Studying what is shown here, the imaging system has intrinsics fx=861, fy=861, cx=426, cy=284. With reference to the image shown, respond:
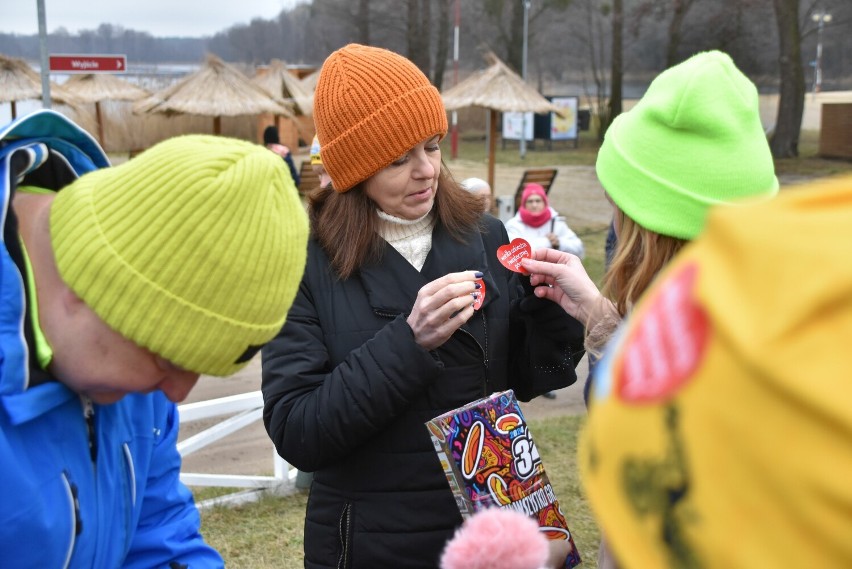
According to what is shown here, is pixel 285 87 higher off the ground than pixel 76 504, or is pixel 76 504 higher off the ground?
pixel 76 504

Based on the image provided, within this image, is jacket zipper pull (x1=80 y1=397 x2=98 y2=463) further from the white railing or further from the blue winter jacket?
the white railing

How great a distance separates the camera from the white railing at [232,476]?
4781 millimetres

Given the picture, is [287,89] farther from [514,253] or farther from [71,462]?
[71,462]

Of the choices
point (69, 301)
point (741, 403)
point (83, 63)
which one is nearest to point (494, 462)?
point (69, 301)

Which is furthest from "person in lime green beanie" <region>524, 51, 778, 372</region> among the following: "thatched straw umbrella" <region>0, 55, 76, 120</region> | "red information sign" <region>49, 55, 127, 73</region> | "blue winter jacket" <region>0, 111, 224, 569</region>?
"thatched straw umbrella" <region>0, 55, 76, 120</region>

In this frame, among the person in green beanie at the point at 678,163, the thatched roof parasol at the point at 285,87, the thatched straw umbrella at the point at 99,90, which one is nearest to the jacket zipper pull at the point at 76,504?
the person in green beanie at the point at 678,163

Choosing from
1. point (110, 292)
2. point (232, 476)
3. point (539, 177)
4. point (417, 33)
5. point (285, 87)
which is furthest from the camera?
point (417, 33)

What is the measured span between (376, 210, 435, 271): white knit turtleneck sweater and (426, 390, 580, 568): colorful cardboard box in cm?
52

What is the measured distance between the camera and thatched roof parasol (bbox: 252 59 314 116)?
24922mm

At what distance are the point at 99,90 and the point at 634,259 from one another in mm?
27772

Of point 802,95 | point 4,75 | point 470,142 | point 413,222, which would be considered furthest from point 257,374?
point 470,142

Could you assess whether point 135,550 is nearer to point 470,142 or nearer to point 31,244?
point 31,244

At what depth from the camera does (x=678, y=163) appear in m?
1.82

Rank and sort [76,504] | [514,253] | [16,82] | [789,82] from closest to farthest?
[76,504], [514,253], [16,82], [789,82]
